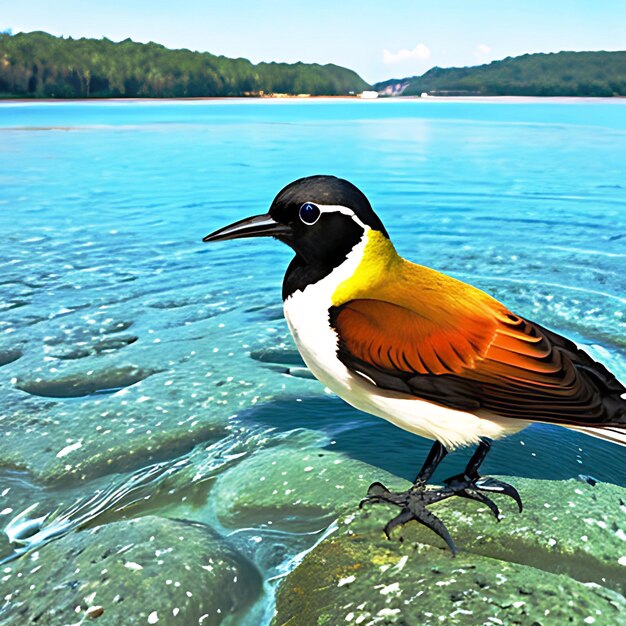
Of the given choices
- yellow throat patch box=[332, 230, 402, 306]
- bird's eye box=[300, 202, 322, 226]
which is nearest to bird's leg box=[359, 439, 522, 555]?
yellow throat patch box=[332, 230, 402, 306]

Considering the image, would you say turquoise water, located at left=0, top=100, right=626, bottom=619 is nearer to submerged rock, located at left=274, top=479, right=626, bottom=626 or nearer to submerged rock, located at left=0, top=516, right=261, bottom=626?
submerged rock, located at left=0, top=516, right=261, bottom=626

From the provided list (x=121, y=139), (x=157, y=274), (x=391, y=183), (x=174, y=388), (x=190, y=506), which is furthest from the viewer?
(x=121, y=139)

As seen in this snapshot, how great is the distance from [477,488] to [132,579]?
1.51 metres

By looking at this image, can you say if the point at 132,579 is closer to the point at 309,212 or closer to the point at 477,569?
the point at 477,569

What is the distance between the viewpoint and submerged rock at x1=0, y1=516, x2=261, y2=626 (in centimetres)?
289

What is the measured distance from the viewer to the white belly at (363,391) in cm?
289

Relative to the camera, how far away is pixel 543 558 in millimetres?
3039

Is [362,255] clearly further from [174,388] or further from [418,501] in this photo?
[174,388]

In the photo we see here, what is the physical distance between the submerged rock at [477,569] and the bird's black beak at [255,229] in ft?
4.23

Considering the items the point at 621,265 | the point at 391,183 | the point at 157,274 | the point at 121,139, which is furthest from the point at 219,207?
the point at 121,139

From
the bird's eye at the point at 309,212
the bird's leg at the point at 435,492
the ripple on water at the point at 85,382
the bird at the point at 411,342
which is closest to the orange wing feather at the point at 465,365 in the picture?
the bird at the point at 411,342

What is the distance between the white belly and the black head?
0.27ft

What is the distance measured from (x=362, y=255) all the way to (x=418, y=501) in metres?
1.10

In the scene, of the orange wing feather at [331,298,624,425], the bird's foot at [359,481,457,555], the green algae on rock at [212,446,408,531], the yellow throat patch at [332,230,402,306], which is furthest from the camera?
the green algae on rock at [212,446,408,531]
